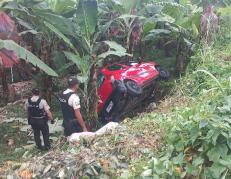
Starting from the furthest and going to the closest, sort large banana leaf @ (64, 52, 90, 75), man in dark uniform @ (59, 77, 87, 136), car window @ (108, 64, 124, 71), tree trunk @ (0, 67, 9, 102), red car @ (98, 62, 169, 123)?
tree trunk @ (0, 67, 9, 102)
car window @ (108, 64, 124, 71)
red car @ (98, 62, 169, 123)
large banana leaf @ (64, 52, 90, 75)
man in dark uniform @ (59, 77, 87, 136)

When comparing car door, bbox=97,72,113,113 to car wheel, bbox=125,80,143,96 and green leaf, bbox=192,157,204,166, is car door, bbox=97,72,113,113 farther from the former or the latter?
green leaf, bbox=192,157,204,166

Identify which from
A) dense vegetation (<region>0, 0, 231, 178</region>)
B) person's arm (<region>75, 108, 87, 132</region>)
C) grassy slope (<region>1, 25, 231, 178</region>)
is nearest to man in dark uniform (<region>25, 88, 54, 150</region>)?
person's arm (<region>75, 108, 87, 132</region>)

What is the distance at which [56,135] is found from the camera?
7.56 meters

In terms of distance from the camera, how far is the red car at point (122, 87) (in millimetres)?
7480

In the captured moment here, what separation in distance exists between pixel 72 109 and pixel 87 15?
1751 mm

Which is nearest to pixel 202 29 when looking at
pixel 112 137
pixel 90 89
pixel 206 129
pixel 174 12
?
pixel 174 12

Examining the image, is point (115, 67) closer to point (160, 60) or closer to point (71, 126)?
point (71, 126)

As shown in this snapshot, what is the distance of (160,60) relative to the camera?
10.5 meters

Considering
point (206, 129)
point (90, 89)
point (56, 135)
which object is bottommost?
point (56, 135)

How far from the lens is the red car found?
24.5 feet

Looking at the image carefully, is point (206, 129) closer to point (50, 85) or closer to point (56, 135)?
point (56, 135)

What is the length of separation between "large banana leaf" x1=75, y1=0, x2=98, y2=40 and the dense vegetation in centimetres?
2

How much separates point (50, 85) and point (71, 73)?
2029mm

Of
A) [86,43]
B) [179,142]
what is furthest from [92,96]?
[179,142]
